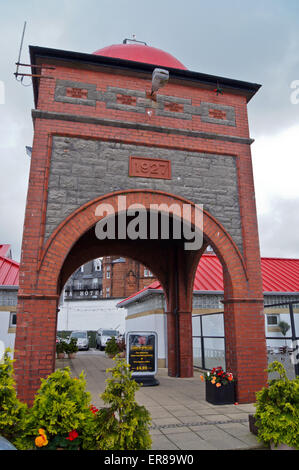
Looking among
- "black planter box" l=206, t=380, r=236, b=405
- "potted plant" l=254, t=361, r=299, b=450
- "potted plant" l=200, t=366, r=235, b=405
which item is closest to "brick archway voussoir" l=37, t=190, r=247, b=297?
"potted plant" l=200, t=366, r=235, b=405

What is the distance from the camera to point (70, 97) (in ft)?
24.7

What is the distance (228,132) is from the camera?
329 inches

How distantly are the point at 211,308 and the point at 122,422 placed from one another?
11.0 m

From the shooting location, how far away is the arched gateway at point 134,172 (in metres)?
6.55

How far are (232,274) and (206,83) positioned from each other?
16.1 feet

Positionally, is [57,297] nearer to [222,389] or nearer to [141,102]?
[222,389]

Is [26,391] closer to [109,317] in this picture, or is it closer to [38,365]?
[38,365]

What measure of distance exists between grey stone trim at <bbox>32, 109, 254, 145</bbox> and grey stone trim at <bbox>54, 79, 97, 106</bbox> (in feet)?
1.31

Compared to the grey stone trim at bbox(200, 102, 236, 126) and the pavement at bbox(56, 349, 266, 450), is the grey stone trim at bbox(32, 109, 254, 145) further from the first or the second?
the pavement at bbox(56, 349, 266, 450)

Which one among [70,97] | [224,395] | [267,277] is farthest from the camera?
[267,277]

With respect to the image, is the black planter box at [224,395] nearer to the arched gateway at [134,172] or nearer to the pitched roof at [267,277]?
the arched gateway at [134,172]

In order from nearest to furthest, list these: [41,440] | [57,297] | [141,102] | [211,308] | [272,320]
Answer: [41,440] < [57,297] < [141,102] < [211,308] < [272,320]

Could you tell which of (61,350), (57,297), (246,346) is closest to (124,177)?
(57,297)
